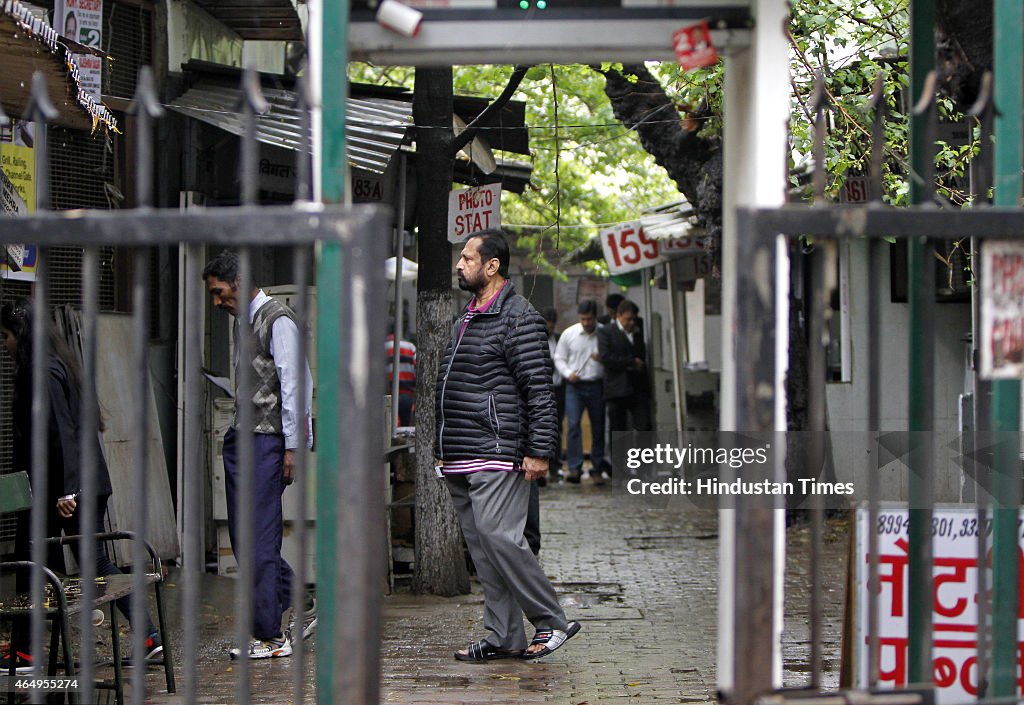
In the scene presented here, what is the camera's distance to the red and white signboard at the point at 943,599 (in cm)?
408

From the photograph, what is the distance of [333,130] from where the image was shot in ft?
9.60

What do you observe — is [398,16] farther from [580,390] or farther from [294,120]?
[580,390]

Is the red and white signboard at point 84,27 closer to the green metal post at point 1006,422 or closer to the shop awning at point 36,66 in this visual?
the shop awning at point 36,66

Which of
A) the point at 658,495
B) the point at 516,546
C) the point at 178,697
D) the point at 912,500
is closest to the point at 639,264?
the point at 658,495

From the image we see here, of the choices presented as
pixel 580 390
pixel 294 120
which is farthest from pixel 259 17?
pixel 580 390

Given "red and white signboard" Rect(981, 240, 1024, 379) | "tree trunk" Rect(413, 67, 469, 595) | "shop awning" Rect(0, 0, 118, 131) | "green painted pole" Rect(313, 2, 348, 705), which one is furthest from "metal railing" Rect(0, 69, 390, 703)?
"tree trunk" Rect(413, 67, 469, 595)

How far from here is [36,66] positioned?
5.10 meters

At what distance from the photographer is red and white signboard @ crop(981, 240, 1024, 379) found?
2975mm

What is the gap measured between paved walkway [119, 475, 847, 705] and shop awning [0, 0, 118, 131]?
9.17ft

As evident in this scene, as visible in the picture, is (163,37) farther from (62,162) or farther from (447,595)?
(447,595)

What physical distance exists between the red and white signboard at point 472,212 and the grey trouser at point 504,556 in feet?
9.67

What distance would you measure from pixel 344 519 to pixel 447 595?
215 inches

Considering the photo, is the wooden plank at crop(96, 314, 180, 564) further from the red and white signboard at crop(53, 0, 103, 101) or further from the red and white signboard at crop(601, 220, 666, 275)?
the red and white signboard at crop(601, 220, 666, 275)

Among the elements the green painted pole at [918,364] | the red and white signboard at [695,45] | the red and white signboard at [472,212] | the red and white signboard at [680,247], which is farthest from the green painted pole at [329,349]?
the red and white signboard at [680,247]
